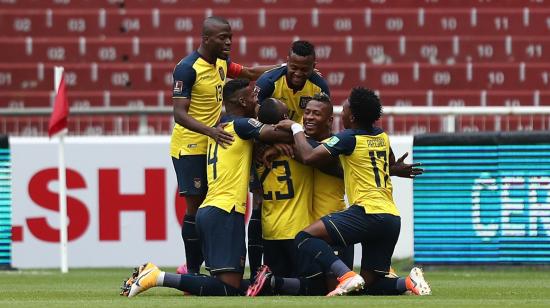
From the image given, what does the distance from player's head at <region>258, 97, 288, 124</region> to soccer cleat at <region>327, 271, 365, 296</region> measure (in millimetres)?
1224

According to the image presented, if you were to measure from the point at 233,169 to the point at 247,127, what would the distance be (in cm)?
31

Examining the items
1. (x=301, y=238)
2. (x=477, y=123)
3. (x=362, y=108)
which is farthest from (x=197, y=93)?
(x=477, y=123)

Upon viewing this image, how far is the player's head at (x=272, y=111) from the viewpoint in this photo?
9203 mm

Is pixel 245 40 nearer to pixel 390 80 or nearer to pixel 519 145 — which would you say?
pixel 390 80

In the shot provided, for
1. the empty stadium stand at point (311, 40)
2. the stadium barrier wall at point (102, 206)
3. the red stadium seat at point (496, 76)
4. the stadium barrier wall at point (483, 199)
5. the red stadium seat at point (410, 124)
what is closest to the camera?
the stadium barrier wall at point (483, 199)

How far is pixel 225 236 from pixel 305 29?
386 inches

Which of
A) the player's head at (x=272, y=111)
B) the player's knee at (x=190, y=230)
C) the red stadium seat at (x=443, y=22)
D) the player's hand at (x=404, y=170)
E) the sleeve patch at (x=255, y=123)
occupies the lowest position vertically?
the player's knee at (x=190, y=230)

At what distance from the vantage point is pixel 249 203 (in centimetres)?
1321

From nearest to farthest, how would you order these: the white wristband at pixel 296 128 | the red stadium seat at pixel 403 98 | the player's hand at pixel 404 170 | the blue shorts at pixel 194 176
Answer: the white wristband at pixel 296 128 < the player's hand at pixel 404 170 < the blue shorts at pixel 194 176 < the red stadium seat at pixel 403 98

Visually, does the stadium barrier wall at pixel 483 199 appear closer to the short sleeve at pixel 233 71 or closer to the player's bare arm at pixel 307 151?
the short sleeve at pixel 233 71

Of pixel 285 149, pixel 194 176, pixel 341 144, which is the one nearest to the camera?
pixel 341 144

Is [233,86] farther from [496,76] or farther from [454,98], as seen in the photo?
[496,76]

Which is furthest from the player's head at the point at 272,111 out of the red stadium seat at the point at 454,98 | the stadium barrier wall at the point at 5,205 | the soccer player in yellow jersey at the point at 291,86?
the red stadium seat at the point at 454,98

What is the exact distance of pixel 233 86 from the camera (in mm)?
9281
